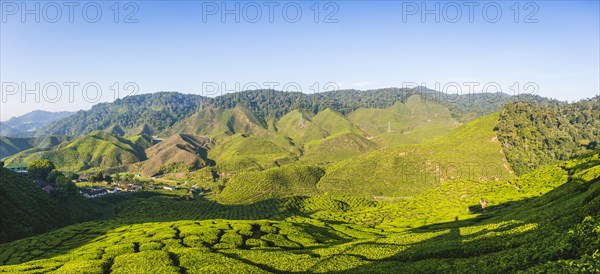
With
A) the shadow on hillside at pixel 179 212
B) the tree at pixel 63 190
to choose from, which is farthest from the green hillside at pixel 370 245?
the tree at pixel 63 190

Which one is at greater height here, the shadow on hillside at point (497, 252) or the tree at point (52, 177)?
the shadow on hillside at point (497, 252)

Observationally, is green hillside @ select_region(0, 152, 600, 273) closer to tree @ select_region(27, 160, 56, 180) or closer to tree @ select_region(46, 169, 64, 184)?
tree @ select_region(46, 169, 64, 184)

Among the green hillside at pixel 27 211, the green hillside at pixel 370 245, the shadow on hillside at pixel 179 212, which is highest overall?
the green hillside at pixel 370 245

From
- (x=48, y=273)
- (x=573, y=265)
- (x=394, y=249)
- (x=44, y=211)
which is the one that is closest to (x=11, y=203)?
(x=44, y=211)

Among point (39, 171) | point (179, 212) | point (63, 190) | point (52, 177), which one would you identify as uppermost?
point (39, 171)

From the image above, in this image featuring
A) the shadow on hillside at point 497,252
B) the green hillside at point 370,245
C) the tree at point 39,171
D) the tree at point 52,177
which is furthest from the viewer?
the tree at point 39,171

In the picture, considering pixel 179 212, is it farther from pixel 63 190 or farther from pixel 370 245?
pixel 370 245

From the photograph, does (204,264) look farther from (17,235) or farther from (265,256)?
(17,235)

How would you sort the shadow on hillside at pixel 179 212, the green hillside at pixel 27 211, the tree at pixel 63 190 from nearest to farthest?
the shadow on hillside at pixel 179 212 < the green hillside at pixel 27 211 < the tree at pixel 63 190

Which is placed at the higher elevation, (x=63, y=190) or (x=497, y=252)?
(x=497, y=252)

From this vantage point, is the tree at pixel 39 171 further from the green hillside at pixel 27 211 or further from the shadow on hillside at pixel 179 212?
the green hillside at pixel 27 211

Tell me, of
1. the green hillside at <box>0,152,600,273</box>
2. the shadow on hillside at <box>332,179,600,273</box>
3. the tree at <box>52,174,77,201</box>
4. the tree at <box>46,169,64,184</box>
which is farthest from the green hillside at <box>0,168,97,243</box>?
the shadow on hillside at <box>332,179,600,273</box>

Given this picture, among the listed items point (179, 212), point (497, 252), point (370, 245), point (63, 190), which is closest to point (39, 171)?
point (63, 190)

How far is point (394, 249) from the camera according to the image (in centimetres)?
4528
